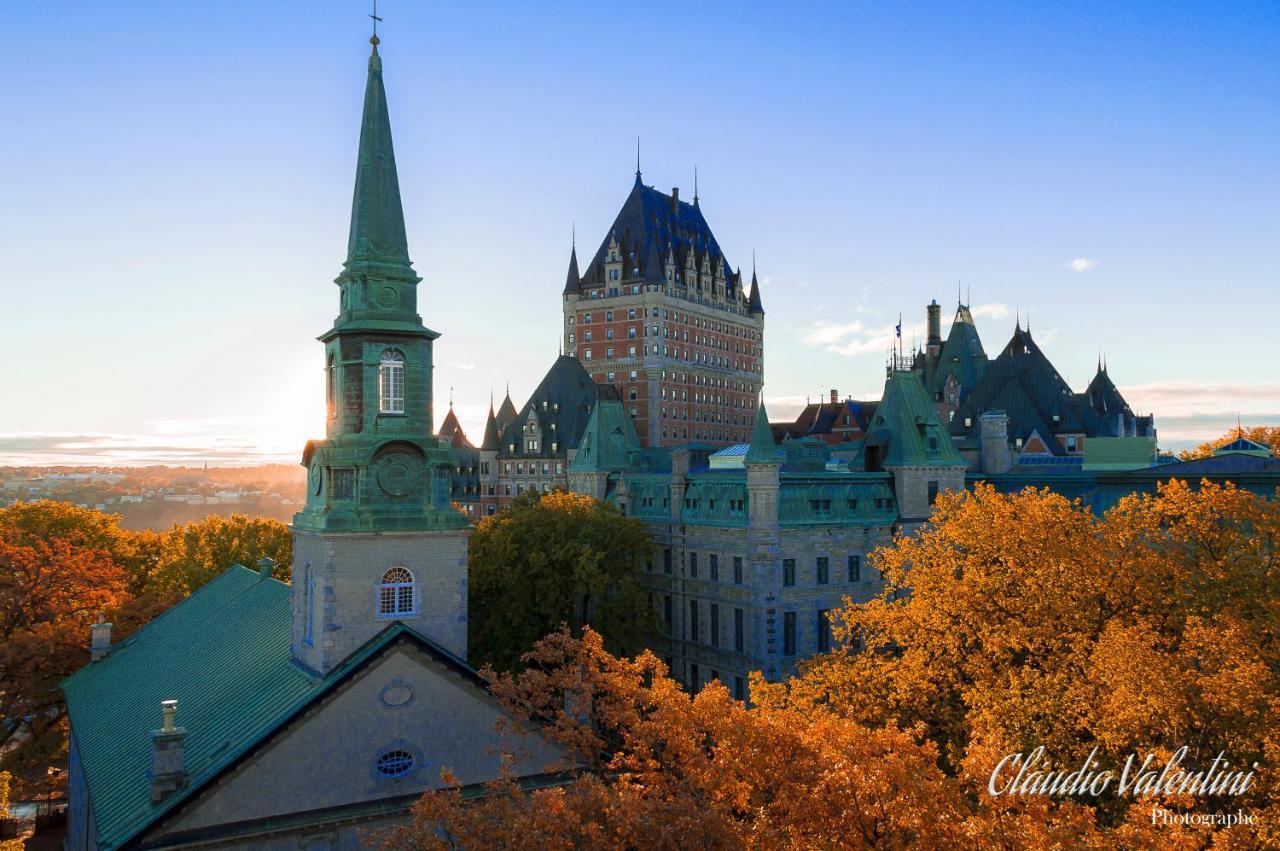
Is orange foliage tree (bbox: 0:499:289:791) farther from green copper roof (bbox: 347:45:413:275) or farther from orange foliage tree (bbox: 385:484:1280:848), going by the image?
green copper roof (bbox: 347:45:413:275)

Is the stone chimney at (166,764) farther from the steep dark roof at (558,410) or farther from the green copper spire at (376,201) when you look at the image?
the steep dark roof at (558,410)

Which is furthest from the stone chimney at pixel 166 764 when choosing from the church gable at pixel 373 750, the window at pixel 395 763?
the window at pixel 395 763

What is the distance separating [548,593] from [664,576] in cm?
1246

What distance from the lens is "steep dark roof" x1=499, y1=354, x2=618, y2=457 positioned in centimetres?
10950

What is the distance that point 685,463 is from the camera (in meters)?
61.1

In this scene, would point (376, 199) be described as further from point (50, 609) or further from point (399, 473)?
point (50, 609)

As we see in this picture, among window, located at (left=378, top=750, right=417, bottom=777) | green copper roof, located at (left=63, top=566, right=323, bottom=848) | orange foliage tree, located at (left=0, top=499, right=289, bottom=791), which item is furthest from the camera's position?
orange foliage tree, located at (left=0, top=499, right=289, bottom=791)

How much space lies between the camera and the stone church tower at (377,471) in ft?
79.5

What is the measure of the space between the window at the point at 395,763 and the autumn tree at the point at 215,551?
4033cm

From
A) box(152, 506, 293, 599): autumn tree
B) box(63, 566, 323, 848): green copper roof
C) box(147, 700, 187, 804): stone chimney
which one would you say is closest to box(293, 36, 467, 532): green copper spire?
box(63, 566, 323, 848): green copper roof

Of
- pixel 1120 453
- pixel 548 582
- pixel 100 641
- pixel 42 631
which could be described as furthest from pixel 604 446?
pixel 42 631

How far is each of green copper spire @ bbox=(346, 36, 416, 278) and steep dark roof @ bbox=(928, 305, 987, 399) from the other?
9220cm

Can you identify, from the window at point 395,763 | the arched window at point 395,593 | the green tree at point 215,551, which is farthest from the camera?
the green tree at point 215,551

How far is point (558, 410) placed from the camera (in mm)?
111188
